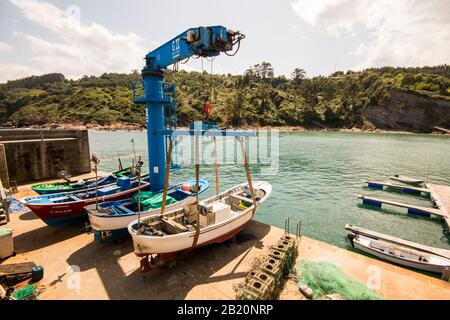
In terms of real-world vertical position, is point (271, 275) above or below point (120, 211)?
below

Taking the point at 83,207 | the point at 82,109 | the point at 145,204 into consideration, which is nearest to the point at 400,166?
the point at 145,204

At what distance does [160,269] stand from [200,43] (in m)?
9.87

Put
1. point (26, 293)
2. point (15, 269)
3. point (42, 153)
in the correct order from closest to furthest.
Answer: point (26, 293), point (15, 269), point (42, 153)

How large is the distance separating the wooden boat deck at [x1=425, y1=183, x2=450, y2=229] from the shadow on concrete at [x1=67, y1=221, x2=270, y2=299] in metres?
17.1

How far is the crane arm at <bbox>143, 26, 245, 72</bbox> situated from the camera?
32.8ft

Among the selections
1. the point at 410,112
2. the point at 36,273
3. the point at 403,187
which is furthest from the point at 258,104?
the point at 36,273

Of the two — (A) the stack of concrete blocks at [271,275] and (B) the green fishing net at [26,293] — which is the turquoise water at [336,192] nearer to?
(A) the stack of concrete blocks at [271,275]

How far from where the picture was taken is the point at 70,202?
11234 millimetres

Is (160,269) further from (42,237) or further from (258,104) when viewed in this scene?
(258,104)

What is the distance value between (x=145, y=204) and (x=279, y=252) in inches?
271

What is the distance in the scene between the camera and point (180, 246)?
8.12 metres

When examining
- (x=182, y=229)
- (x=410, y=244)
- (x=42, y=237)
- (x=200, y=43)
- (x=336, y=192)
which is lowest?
(x=336, y=192)
